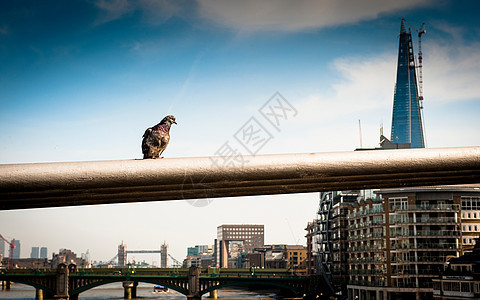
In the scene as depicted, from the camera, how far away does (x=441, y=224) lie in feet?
235

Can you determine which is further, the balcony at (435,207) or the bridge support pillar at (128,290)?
the bridge support pillar at (128,290)

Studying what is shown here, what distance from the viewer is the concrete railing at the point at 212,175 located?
11523mm

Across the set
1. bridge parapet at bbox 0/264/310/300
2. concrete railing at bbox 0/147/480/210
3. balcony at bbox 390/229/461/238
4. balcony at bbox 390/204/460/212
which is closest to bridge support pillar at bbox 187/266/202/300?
bridge parapet at bbox 0/264/310/300

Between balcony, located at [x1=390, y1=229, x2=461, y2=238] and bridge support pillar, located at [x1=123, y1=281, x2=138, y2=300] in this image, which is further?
bridge support pillar, located at [x1=123, y1=281, x2=138, y2=300]

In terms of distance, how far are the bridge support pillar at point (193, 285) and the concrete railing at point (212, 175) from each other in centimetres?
8251

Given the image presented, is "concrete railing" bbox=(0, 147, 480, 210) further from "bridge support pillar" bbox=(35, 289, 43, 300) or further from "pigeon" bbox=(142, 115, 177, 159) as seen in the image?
"bridge support pillar" bbox=(35, 289, 43, 300)

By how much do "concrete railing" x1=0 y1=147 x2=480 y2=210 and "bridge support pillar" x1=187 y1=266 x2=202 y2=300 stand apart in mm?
82508

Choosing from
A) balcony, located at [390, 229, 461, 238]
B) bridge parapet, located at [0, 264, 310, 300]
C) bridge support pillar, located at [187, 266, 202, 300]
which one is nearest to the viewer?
balcony, located at [390, 229, 461, 238]

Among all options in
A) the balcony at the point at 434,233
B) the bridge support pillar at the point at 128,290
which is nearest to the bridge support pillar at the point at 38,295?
the bridge support pillar at the point at 128,290

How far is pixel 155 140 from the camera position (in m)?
12.8

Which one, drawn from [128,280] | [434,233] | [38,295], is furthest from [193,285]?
[434,233]

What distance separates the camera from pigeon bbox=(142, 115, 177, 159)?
41.6 feet

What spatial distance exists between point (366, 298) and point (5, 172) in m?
70.0

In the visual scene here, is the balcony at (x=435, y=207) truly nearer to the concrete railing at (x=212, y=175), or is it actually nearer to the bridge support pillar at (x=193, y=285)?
the bridge support pillar at (x=193, y=285)
